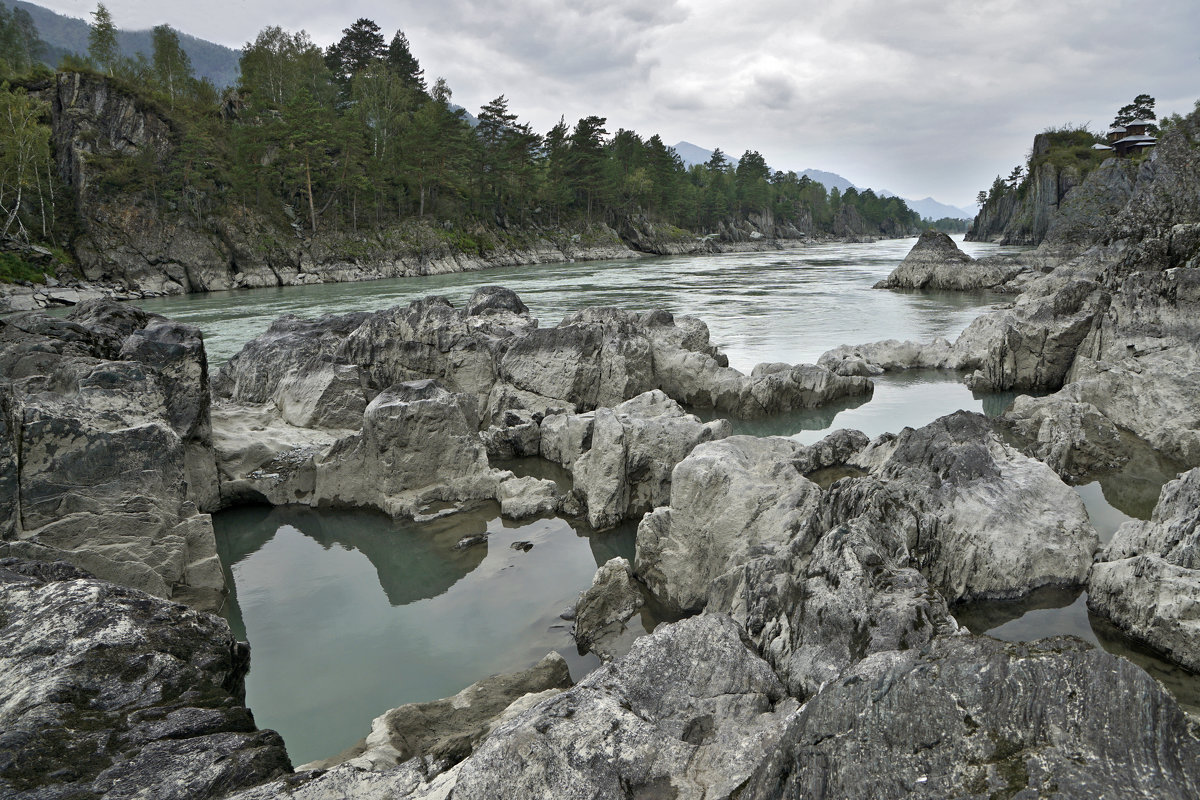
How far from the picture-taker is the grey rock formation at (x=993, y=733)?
8.07 ft

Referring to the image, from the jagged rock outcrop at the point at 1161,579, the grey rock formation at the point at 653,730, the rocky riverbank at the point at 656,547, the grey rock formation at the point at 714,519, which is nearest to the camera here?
the rocky riverbank at the point at 656,547

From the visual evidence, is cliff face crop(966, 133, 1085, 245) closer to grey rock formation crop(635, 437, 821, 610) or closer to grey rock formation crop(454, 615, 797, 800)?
grey rock formation crop(635, 437, 821, 610)

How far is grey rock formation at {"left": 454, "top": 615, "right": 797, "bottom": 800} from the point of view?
3.37m

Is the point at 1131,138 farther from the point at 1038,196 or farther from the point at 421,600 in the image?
the point at 421,600

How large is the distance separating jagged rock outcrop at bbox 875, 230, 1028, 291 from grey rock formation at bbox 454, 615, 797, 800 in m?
45.9

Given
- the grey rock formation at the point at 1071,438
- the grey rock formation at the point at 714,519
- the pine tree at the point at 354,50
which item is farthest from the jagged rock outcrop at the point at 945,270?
the pine tree at the point at 354,50

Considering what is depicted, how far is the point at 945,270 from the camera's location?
1790 inches

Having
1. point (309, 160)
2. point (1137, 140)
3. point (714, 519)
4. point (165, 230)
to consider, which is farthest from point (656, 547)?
point (1137, 140)

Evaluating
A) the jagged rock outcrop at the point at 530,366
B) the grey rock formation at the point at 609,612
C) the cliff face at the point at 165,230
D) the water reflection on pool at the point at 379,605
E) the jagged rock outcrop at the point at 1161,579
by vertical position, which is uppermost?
the cliff face at the point at 165,230

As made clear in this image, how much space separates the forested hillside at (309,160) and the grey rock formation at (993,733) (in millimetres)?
59607

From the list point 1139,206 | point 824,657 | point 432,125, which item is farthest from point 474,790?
point 432,125

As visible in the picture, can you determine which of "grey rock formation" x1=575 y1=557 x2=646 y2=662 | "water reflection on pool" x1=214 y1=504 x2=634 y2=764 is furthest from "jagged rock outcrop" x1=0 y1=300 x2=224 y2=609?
"grey rock formation" x1=575 y1=557 x2=646 y2=662

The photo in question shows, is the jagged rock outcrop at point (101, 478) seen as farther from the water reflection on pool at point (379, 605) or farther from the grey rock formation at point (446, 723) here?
the grey rock formation at point (446, 723)

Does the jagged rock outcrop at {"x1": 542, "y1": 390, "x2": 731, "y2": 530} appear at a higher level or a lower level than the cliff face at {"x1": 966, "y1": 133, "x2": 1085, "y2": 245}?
lower
